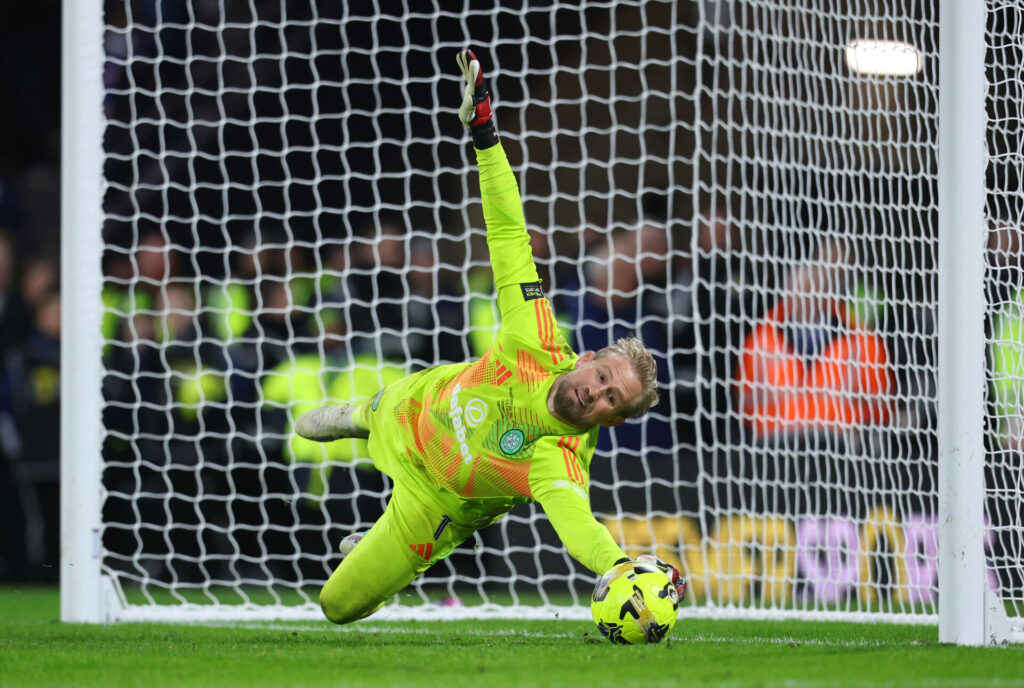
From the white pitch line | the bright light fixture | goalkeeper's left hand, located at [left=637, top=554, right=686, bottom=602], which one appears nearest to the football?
goalkeeper's left hand, located at [left=637, top=554, right=686, bottom=602]

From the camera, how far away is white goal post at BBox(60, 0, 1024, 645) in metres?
5.86

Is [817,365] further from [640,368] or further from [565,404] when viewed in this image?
[565,404]

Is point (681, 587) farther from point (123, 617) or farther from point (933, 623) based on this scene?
point (123, 617)

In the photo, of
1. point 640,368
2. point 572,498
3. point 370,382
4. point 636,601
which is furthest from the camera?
point 370,382

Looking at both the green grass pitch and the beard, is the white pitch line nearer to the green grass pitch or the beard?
the green grass pitch

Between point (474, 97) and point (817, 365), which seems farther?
point (817, 365)

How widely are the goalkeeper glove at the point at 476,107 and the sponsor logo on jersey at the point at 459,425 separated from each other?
0.93 meters

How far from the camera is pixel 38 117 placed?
1241cm

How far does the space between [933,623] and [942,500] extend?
1.73 m

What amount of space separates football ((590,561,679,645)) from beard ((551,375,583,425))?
0.60m

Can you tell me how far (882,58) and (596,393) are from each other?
13.5 feet

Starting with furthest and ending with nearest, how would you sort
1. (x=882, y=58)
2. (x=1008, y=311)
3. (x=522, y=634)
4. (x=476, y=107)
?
1. (x=882, y=58)
2. (x=1008, y=311)
3. (x=522, y=634)
4. (x=476, y=107)

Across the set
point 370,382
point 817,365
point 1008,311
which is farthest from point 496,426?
point 370,382

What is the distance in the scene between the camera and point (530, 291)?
15.1ft
